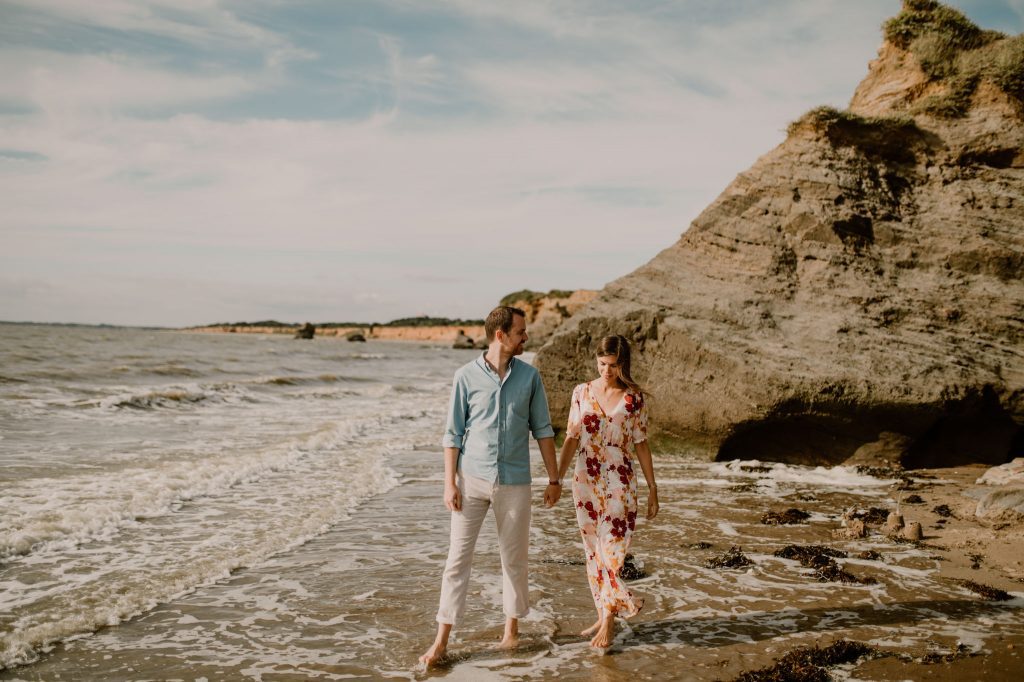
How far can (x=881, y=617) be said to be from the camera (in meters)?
5.27

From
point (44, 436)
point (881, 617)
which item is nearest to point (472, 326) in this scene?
point (44, 436)

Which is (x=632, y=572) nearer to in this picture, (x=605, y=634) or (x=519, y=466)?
(x=605, y=634)

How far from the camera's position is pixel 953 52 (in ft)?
47.1

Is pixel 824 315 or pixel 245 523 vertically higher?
pixel 824 315

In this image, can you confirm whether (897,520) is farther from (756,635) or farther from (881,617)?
(756,635)

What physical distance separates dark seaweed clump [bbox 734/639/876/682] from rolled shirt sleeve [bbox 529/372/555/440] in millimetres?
1873

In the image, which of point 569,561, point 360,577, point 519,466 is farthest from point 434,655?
point 569,561

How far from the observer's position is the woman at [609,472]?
4918 millimetres

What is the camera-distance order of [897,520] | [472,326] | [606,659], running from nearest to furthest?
[606,659] < [897,520] < [472,326]

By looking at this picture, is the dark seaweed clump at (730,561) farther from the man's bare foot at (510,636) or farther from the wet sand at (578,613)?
the man's bare foot at (510,636)

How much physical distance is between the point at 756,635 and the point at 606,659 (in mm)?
1122

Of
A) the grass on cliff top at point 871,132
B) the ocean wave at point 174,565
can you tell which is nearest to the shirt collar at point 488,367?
the ocean wave at point 174,565

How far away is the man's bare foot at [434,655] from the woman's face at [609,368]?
6.74 ft

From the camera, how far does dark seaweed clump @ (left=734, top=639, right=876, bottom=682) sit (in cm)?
429
